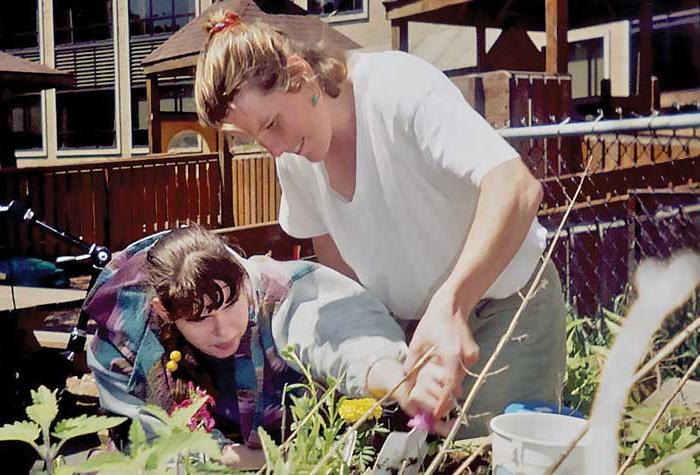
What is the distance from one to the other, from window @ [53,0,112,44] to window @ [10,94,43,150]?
135 millimetres

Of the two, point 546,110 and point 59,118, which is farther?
point 59,118

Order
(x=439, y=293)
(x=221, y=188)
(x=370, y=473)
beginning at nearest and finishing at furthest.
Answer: (x=370, y=473)
(x=439, y=293)
(x=221, y=188)

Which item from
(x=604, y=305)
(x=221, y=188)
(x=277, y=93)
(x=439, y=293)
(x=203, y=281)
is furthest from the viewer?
(x=604, y=305)

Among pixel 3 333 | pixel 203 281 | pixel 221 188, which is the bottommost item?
pixel 3 333

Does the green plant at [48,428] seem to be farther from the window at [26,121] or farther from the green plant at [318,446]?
the window at [26,121]

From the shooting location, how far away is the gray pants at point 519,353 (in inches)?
40.0

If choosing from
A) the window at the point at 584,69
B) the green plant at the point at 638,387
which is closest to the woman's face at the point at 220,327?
the green plant at the point at 638,387

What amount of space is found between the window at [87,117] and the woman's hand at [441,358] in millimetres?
776

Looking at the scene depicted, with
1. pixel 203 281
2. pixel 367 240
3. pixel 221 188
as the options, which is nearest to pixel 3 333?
pixel 221 188

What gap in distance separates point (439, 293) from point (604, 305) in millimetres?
733

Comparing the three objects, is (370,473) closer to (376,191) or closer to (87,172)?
(376,191)

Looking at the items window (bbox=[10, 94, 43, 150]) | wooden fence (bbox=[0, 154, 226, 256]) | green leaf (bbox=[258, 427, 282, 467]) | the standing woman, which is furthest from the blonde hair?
window (bbox=[10, 94, 43, 150])

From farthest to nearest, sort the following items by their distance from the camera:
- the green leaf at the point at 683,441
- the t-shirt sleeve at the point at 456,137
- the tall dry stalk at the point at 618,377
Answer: the t-shirt sleeve at the point at 456,137
the green leaf at the point at 683,441
the tall dry stalk at the point at 618,377

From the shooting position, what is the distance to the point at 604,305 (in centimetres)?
152
